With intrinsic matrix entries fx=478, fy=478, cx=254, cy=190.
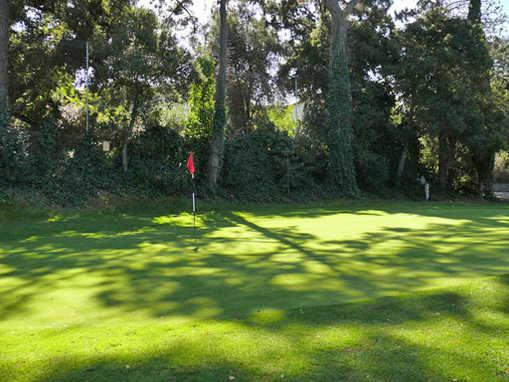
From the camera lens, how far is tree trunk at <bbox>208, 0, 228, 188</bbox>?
816 inches

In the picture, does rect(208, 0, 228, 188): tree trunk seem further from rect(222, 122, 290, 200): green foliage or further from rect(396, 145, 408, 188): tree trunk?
rect(396, 145, 408, 188): tree trunk

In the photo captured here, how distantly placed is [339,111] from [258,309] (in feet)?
65.9

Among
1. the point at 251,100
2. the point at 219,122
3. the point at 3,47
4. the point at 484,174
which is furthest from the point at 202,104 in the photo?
the point at 484,174

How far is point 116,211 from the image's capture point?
16.6 meters

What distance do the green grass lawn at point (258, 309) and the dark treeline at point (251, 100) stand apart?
9726 millimetres

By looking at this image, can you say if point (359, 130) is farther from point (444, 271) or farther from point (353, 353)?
point (353, 353)

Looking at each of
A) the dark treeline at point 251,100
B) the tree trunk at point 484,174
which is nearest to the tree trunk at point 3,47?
the dark treeline at point 251,100

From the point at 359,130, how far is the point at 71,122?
14.5 meters

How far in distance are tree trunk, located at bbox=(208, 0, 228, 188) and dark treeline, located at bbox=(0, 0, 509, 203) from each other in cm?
6

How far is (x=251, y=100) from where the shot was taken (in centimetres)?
3194

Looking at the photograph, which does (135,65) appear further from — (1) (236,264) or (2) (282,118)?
(1) (236,264)

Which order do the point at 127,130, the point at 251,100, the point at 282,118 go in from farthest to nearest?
the point at 251,100 < the point at 282,118 < the point at 127,130

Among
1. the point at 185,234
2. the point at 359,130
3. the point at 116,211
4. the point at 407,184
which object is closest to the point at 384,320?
the point at 185,234

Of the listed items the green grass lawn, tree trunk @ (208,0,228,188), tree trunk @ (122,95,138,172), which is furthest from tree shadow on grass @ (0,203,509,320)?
tree trunk @ (208,0,228,188)
